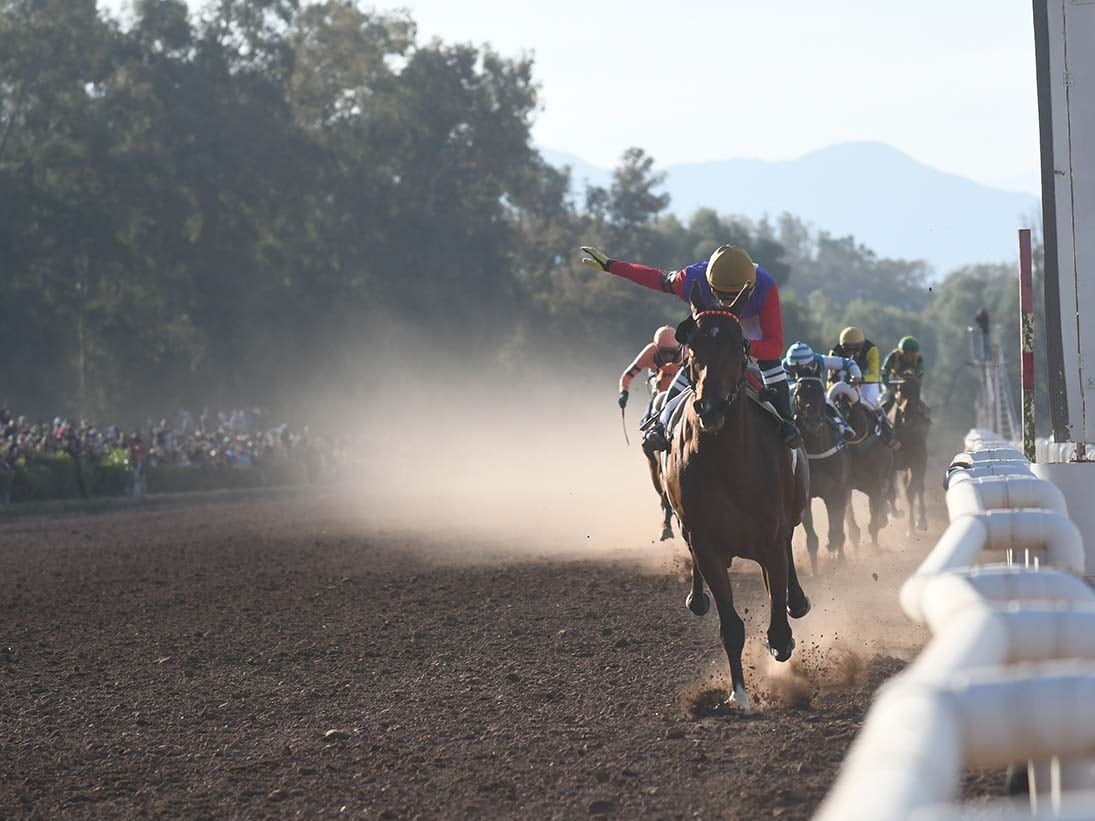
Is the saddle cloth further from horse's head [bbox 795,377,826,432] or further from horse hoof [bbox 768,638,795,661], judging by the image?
horse's head [bbox 795,377,826,432]

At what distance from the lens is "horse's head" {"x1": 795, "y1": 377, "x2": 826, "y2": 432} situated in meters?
16.1

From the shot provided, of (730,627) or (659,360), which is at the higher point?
(659,360)

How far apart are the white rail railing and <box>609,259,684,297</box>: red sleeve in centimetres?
450

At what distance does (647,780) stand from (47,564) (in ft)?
50.8

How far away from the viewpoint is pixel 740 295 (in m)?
9.33

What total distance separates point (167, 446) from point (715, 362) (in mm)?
38539

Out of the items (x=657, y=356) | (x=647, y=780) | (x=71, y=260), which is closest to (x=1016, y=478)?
(x=647, y=780)

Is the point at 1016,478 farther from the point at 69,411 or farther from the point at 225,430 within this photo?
the point at 69,411

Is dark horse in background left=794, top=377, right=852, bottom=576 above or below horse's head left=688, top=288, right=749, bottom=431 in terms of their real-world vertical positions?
below

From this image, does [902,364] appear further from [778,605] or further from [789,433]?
[778,605]

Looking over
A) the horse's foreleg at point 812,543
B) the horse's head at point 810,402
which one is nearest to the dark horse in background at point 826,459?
the horse's head at point 810,402

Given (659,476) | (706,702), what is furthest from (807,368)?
(706,702)

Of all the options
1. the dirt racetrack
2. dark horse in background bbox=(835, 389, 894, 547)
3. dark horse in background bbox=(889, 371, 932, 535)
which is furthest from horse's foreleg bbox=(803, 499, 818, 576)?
dark horse in background bbox=(889, 371, 932, 535)

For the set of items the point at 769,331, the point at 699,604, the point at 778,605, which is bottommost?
the point at 699,604
